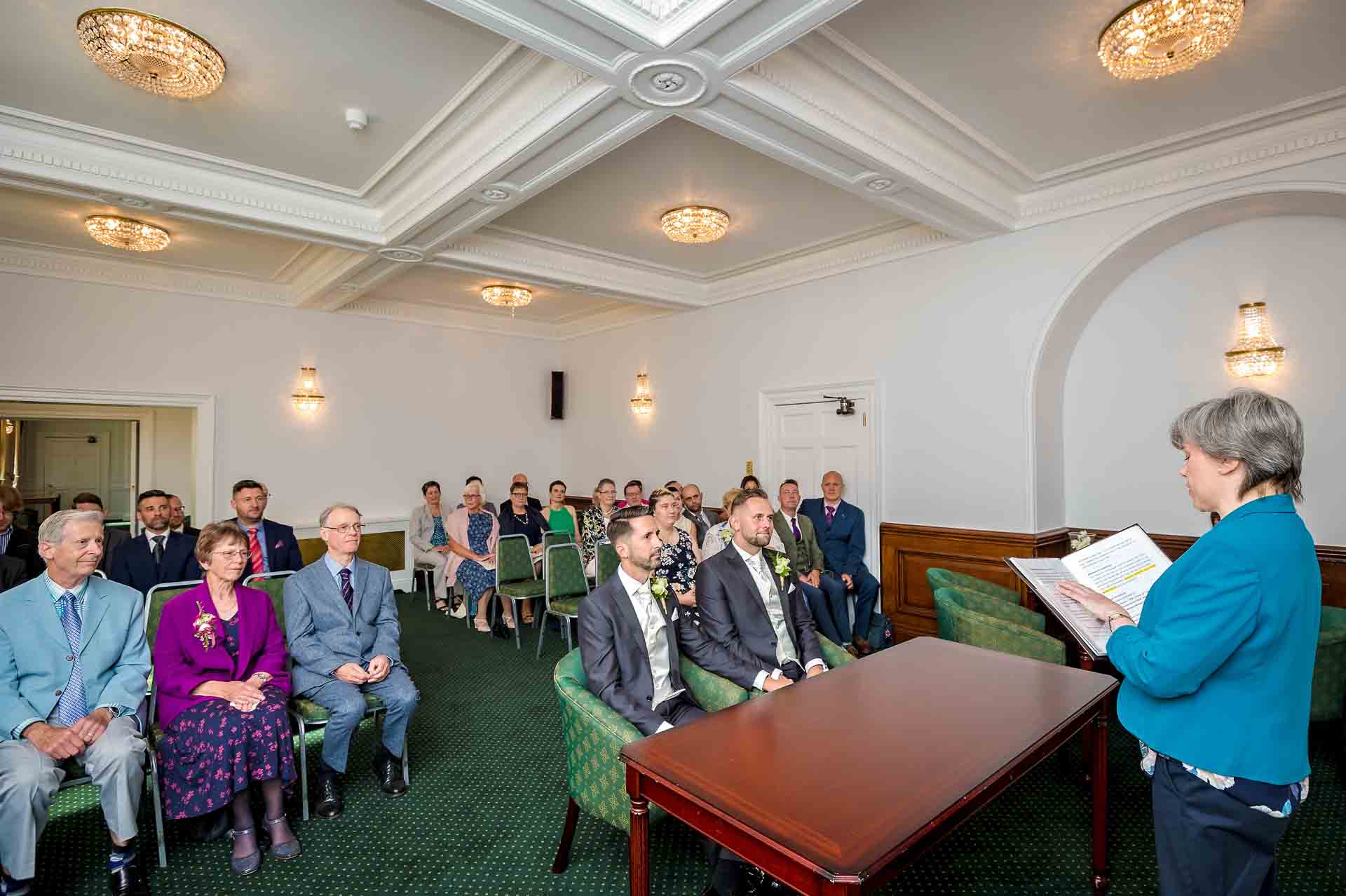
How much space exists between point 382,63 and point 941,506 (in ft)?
15.9

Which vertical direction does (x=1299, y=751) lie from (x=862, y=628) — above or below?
above

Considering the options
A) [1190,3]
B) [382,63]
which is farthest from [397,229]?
[1190,3]

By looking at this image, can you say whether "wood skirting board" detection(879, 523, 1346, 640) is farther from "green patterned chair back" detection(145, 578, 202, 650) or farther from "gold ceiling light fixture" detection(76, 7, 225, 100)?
"gold ceiling light fixture" detection(76, 7, 225, 100)

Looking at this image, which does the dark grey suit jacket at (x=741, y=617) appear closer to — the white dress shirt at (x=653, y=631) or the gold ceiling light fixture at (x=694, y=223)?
the white dress shirt at (x=653, y=631)

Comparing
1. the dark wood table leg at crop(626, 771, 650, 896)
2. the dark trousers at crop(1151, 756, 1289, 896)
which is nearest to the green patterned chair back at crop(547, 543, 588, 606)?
the dark wood table leg at crop(626, 771, 650, 896)

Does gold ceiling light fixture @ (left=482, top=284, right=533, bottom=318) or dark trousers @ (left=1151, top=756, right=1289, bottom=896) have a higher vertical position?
gold ceiling light fixture @ (left=482, top=284, right=533, bottom=318)

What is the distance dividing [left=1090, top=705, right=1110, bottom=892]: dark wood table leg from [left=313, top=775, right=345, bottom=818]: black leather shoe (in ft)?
10.2

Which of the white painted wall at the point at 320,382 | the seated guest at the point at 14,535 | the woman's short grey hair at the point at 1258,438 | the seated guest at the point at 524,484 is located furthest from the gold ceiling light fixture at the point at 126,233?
the woman's short grey hair at the point at 1258,438

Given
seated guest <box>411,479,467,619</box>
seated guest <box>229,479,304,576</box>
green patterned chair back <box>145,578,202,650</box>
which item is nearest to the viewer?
green patterned chair back <box>145,578,202,650</box>

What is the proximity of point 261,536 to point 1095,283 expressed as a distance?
6082 millimetres

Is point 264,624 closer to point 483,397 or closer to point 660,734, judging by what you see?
point 660,734

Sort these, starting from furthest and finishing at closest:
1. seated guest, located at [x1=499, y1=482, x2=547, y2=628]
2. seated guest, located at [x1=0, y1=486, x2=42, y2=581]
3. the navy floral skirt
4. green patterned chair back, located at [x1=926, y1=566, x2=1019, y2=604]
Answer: seated guest, located at [x1=499, y1=482, x2=547, y2=628], seated guest, located at [x1=0, y1=486, x2=42, y2=581], green patterned chair back, located at [x1=926, y1=566, x2=1019, y2=604], the navy floral skirt

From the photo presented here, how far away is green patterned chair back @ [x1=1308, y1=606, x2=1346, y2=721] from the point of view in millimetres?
3447

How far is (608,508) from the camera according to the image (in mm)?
7070
